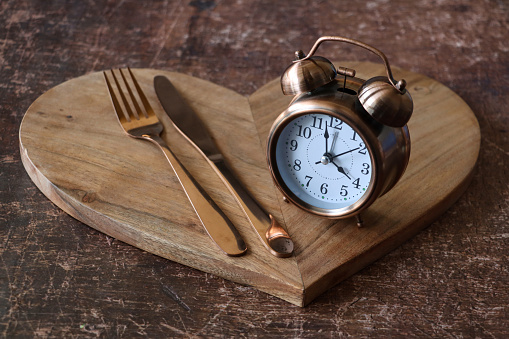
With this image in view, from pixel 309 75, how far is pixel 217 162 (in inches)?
16.1

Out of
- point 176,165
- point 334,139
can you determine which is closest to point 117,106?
point 176,165

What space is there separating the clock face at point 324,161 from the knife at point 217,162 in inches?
3.9

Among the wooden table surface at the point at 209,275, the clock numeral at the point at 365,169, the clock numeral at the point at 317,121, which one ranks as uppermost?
the clock numeral at the point at 317,121

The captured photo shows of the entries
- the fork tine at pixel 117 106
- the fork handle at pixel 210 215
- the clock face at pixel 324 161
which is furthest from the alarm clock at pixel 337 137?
the fork tine at pixel 117 106

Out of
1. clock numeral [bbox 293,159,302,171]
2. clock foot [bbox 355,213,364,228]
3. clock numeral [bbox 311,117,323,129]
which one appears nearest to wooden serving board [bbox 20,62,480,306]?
clock foot [bbox 355,213,364,228]

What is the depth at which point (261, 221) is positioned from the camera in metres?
1.29

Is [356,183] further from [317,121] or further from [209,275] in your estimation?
[209,275]

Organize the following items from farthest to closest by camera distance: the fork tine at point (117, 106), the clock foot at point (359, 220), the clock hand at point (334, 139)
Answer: the fork tine at point (117, 106), the clock foot at point (359, 220), the clock hand at point (334, 139)

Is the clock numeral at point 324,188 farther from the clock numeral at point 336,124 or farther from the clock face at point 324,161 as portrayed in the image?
the clock numeral at point 336,124

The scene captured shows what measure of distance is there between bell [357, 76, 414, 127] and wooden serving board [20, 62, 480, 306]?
31 centimetres

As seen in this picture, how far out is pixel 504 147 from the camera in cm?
161

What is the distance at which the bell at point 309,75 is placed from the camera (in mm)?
1144

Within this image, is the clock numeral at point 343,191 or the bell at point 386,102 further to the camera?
the clock numeral at point 343,191

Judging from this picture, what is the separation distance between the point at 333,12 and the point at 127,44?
2.72 feet
